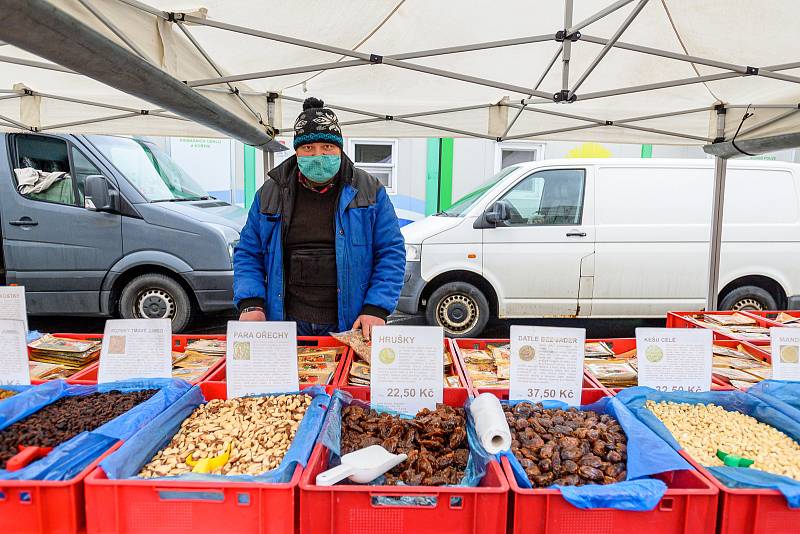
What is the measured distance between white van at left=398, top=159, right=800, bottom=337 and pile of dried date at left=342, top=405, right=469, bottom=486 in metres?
4.03

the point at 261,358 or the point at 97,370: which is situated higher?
the point at 261,358

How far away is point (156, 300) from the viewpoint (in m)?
5.59

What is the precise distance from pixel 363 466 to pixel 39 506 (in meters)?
0.73

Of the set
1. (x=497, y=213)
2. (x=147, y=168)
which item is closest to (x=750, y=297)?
(x=497, y=213)

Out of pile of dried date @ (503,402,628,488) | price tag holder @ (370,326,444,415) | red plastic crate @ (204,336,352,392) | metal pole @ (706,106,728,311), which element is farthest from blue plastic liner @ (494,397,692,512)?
metal pole @ (706,106,728,311)

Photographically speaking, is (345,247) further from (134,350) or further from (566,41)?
(566,41)

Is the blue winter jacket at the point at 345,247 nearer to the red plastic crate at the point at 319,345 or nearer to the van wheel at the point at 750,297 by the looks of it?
the red plastic crate at the point at 319,345

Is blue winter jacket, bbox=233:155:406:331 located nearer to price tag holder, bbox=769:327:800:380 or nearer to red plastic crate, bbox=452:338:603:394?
red plastic crate, bbox=452:338:603:394

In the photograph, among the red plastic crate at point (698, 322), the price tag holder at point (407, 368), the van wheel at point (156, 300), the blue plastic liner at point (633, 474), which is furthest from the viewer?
the van wheel at point (156, 300)

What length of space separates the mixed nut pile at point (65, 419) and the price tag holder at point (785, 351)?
7.29 ft

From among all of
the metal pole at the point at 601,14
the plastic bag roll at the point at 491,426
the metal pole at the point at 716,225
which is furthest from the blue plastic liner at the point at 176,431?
the metal pole at the point at 716,225

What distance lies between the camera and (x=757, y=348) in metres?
2.56

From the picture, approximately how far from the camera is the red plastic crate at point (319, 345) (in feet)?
6.54

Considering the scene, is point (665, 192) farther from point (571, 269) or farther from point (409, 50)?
point (409, 50)
